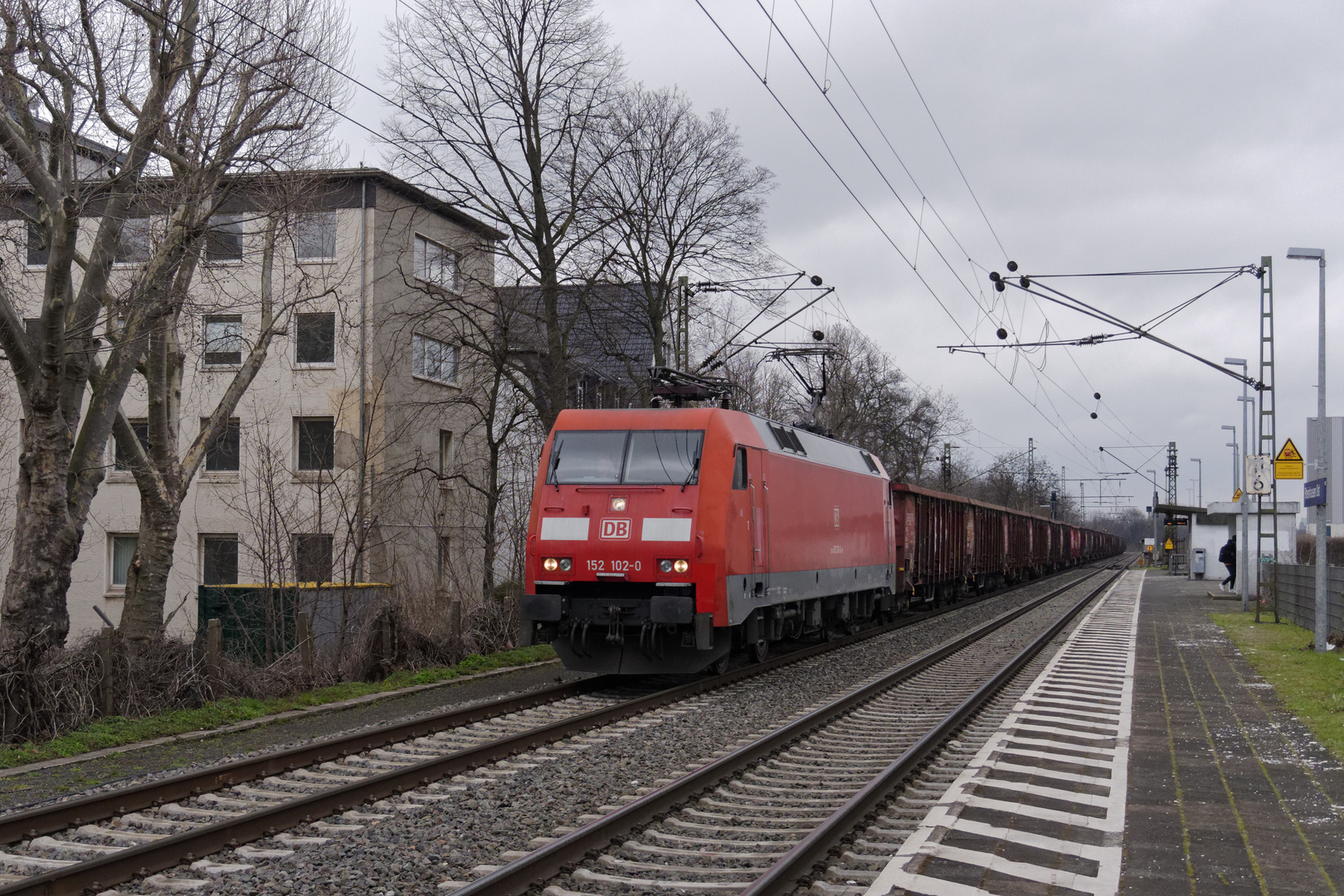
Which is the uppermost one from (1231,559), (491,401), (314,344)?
(314,344)

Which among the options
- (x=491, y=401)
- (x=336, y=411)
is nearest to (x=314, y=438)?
(x=336, y=411)

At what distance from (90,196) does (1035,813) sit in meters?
9.39

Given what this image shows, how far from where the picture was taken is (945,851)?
20.1ft

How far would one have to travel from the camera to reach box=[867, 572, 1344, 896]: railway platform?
5.72 meters

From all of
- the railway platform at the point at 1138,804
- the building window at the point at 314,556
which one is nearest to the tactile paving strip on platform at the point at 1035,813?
the railway platform at the point at 1138,804

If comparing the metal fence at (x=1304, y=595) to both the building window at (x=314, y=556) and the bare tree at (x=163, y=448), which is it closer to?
the building window at (x=314, y=556)

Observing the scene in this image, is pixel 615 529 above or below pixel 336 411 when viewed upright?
below

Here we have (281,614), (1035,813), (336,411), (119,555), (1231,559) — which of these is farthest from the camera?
(1231,559)

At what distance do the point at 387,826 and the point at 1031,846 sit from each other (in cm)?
360

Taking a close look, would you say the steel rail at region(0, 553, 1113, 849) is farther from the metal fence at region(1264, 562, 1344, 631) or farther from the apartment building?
the metal fence at region(1264, 562, 1344, 631)

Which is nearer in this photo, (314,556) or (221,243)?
(221,243)

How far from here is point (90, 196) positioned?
419 inches

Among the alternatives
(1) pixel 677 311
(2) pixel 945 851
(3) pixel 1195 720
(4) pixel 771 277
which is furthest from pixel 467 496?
(2) pixel 945 851

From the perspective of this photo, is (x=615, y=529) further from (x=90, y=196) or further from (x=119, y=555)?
(x=119, y=555)
